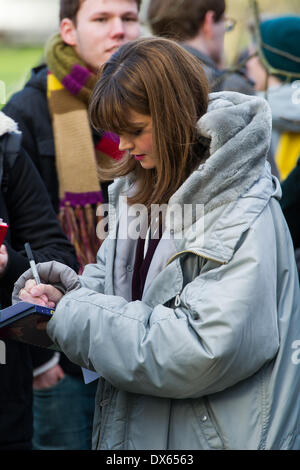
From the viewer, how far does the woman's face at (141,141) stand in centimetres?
214

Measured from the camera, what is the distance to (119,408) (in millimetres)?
2168

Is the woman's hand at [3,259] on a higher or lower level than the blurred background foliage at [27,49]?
higher

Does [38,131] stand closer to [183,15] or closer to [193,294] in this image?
[183,15]

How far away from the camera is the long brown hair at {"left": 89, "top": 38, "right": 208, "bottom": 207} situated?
2107 mm

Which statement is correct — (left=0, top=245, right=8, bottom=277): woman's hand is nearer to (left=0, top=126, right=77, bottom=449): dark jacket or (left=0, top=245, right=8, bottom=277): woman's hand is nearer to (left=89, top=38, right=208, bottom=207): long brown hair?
(left=0, top=126, right=77, bottom=449): dark jacket

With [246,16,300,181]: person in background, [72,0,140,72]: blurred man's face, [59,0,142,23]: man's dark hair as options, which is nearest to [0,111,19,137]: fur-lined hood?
[72,0,140,72]: blurred man's face

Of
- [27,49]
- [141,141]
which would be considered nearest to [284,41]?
[141,141]

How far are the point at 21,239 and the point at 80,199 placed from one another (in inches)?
23.3

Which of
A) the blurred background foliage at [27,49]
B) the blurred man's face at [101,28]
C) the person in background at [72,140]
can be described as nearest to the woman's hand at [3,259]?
the person in background at [72,140]

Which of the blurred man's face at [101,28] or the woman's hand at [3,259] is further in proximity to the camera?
the blurred man's face at [101,28]

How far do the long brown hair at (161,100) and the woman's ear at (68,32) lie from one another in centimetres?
136

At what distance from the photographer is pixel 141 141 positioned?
85.7 inches

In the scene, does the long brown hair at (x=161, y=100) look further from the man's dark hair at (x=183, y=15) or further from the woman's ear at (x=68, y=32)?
the man's dark hair at (x=183, y=15)

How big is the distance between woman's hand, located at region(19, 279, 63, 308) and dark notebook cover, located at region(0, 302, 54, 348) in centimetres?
8
